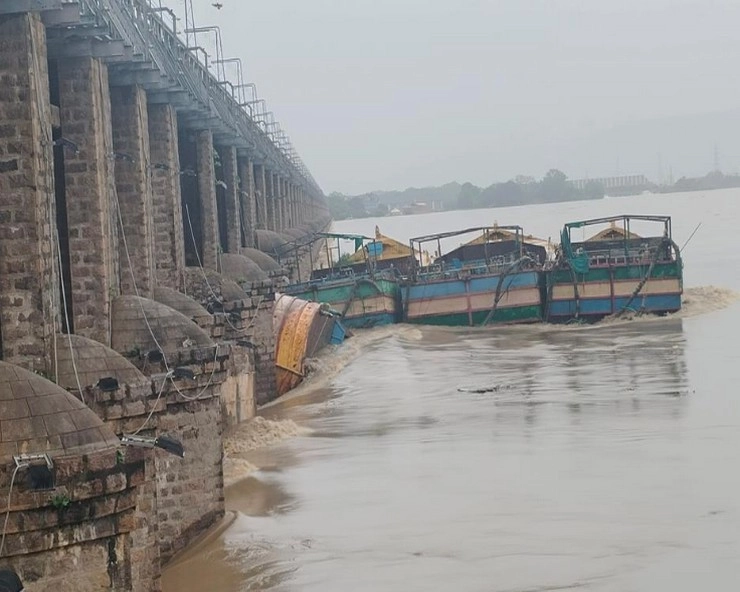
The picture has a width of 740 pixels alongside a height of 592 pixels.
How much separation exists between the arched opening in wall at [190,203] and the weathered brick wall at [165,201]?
353cm

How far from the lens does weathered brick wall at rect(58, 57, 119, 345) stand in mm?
17641

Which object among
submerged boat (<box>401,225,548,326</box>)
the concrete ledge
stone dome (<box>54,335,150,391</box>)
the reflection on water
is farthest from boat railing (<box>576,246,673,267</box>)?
the concrete ledge

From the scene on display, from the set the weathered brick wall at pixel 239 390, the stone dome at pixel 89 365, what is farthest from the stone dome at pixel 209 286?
the stone dome at pixel 89 365

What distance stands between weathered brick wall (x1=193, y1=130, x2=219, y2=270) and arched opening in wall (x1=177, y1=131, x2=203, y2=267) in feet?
0.38

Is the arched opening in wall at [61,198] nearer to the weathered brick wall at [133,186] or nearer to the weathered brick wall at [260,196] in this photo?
the weathered brick wall at [133,186]

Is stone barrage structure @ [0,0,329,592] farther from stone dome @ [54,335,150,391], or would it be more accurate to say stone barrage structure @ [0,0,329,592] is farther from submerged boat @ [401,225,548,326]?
submerged boat @ [401,225,548,326]

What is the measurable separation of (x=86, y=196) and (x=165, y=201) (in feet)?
22.6

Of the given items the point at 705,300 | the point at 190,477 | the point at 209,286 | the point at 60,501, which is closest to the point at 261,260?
the point at 209,286

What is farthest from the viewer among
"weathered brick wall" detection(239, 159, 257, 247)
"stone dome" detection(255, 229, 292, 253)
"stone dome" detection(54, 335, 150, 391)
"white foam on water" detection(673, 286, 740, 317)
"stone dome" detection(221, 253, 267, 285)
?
"stone dome" detection(255, 229, 292, 253)

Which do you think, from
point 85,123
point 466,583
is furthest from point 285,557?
→ point 85,123

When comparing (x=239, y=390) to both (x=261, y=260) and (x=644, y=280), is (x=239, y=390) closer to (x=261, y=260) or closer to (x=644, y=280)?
(x=261, y=260)

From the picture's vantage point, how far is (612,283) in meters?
41.7

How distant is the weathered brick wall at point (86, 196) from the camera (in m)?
17.6

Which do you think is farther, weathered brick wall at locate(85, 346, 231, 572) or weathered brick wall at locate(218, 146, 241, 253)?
weathered brick wall at locate(218, 146, 241, 253)
